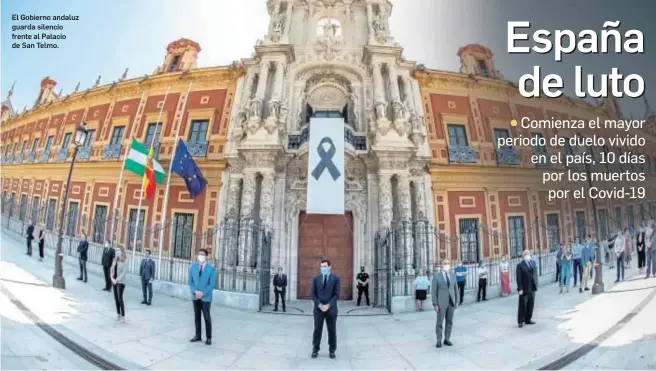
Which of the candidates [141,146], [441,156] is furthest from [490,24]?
[141,146]

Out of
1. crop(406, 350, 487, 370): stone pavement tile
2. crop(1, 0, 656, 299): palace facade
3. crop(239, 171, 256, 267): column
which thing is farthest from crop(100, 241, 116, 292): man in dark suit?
crop(406, 350, 487, 370): stone pavement tile

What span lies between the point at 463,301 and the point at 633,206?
2214mm

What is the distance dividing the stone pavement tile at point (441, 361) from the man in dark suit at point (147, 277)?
123 inches

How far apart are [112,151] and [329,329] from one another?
385 cm

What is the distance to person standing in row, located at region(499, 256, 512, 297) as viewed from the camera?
151 inches

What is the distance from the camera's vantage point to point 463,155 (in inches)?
170

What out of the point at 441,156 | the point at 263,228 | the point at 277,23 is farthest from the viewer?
the point at 277,23

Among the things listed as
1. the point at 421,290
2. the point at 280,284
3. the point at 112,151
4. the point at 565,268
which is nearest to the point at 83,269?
the point at 112,151

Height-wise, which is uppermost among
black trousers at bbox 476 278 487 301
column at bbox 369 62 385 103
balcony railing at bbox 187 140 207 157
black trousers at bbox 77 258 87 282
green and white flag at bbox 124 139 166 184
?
column at bbox 369 62 385 103

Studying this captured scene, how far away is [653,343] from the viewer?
288 cm

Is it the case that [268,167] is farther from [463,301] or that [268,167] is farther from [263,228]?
[463,301]

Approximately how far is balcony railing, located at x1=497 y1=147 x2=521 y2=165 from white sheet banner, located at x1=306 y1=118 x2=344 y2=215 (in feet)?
7.08

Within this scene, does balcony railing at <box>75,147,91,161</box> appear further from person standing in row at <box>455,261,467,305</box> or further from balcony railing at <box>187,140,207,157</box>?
person standing in row at <box>455,261,467,305</box>

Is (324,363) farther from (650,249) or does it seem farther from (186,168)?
(650,249)
